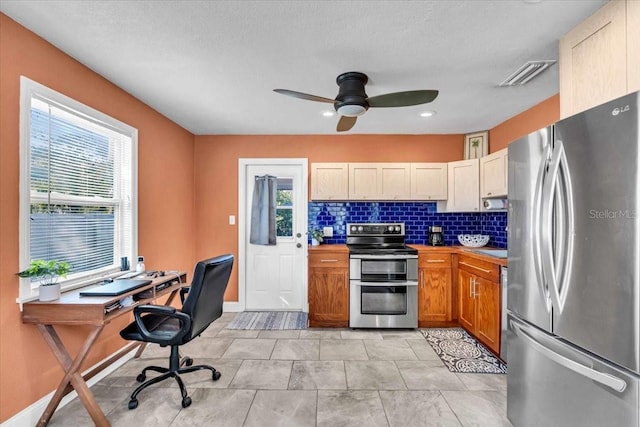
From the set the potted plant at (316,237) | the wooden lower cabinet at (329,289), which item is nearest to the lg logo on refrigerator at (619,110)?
the wooden lower cabinet at (329,289)

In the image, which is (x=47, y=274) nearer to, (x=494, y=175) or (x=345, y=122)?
(x=345, y=122)

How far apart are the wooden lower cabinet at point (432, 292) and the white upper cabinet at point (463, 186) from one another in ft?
2.42

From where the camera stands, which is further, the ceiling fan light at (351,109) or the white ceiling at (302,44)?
the ceiling fan light at (351,109)

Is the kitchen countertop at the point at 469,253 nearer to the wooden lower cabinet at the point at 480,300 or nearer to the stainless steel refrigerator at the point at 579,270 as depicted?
the wooden lower cabinet at the point at 480,300

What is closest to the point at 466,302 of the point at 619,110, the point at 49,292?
the point at 619,110

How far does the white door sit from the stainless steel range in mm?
952

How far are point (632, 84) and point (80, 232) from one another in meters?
3.58

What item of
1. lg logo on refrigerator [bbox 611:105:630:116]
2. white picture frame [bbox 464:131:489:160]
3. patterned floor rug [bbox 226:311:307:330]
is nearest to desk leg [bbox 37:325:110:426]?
Result: patterned floor rug [bbox 226:311:307:330]

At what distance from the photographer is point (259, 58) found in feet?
7.17

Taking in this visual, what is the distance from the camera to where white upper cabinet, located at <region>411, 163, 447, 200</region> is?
13.0ft

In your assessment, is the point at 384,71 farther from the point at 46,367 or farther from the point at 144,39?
the point at 46,367

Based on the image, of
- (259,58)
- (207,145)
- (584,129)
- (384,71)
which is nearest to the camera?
(584,129)

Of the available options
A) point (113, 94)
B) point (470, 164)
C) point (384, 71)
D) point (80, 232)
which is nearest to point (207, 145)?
point (113, 94)

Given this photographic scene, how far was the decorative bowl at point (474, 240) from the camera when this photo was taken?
12.4ft
